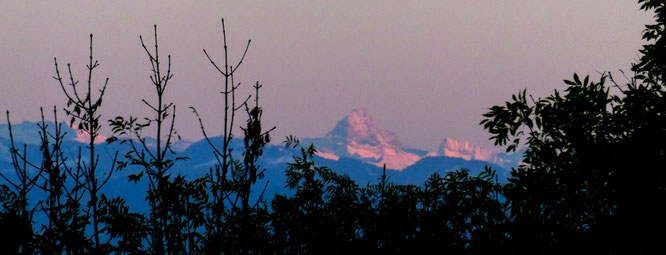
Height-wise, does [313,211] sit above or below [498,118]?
below

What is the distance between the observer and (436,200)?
385 inches

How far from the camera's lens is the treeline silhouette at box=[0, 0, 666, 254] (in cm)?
740

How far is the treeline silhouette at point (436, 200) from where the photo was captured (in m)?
7.40

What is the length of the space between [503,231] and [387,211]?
1.74m

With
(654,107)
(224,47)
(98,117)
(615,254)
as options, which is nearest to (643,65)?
(654,107)

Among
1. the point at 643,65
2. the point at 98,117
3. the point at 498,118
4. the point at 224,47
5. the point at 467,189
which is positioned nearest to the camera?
the point at 224,47

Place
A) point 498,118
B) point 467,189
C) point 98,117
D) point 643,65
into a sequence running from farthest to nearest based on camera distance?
point 643,65, point 467,189, point 498,118, point 98,117

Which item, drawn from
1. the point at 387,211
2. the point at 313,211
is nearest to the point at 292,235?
the point at 313,211

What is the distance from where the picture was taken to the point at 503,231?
8.62 meters

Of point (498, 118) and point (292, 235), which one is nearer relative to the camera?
point (498, 118)

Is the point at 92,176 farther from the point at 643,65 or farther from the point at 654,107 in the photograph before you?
the point at 643,65

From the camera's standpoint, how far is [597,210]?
8.27m

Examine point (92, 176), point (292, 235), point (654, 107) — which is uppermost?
point (654, 107)

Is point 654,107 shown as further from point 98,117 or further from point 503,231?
point 98,117
